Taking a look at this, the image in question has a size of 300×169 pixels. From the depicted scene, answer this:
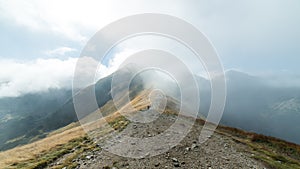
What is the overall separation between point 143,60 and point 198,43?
9522mm

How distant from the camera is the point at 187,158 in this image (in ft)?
75.4

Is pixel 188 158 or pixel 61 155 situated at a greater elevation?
pixel 61 155

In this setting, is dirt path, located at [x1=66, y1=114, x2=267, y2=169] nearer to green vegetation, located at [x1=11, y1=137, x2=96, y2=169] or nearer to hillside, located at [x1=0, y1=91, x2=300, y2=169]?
hillside, located at [x1=0, y1=91, x2=300, y2=169]

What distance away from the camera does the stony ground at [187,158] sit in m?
21.4

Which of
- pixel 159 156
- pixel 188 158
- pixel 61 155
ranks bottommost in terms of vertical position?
pixel 188 158

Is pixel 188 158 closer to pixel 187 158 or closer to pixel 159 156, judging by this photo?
pixel 187 158

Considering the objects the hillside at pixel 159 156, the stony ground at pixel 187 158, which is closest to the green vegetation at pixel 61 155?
the hillside at pixel 159 156

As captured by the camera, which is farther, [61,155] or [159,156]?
[61,155]

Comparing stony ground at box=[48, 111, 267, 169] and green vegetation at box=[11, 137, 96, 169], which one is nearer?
stony ground at box=[48, 111, 267, 169]

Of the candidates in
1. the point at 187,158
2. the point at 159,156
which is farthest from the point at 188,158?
the point at 159,156

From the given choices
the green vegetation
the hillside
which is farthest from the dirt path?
the green vegetation

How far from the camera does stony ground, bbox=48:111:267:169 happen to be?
21.4m

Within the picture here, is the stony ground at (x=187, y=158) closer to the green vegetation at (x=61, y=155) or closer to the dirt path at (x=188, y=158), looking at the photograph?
the dirt path at (x=188, y=158)

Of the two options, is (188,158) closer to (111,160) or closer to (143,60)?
(111,160)
